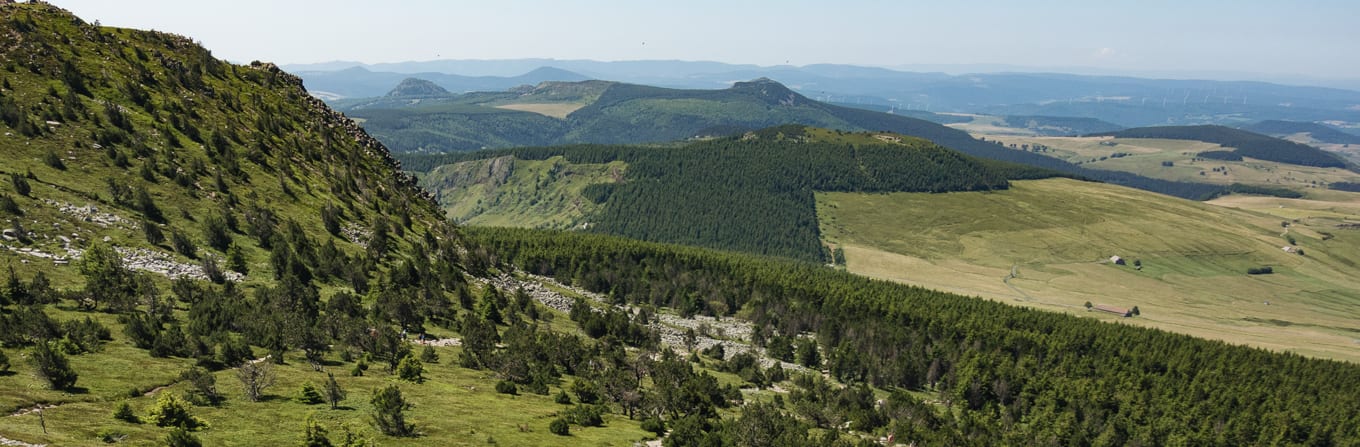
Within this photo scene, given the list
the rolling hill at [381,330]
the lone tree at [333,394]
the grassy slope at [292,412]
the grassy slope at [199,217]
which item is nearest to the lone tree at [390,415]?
the rolling hill at [381,330]

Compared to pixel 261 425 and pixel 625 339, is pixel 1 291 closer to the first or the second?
pixel 261 425

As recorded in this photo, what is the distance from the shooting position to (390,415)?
49375 mm

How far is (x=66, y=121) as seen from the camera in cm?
9400

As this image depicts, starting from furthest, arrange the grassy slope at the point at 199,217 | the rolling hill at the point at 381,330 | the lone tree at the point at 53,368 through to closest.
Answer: the rolling hill at the point at 381,330, the grassy slope at the point at 199,217, the lone tree at the point at 53,368

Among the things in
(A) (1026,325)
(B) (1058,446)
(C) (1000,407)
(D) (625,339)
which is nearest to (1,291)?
(D) (625,339)

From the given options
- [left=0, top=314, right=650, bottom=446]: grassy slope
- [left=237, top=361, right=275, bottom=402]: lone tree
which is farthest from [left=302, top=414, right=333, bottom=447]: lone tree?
[left=237, top=361, right=275, bottom=402]: lone tree

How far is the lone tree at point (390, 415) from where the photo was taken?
4834 cm

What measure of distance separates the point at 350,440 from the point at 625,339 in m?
76.1

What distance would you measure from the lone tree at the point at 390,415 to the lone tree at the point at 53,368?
18965 mm

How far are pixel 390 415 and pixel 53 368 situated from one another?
68.9 ft

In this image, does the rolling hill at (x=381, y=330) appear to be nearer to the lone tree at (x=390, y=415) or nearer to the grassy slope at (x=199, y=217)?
the lone tree at (x=390, y=415)

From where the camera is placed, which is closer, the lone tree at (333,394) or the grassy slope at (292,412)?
the grassy slope at (292,412)

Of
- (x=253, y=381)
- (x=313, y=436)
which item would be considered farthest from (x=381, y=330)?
(x=313, y=436)

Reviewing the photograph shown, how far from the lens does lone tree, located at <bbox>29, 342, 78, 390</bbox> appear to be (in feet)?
142
